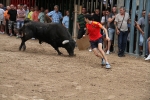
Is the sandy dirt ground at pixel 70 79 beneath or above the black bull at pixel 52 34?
beneath

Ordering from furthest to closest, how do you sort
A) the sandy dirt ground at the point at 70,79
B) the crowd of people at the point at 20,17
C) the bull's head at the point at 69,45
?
the crowd of people at the point at 20,17 < the bull's head at the point at 69,45 < the sandy dirt ground at the point at 70,79

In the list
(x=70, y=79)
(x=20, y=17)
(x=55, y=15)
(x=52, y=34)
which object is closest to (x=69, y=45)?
(x=52, y=34)

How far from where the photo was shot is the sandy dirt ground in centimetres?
660

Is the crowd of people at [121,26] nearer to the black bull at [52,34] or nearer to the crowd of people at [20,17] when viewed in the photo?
the black bull at [52,34]

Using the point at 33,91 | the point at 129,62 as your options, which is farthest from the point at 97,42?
the point at 33,91

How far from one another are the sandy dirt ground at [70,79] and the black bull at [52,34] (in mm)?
846

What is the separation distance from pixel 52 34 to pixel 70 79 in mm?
4243

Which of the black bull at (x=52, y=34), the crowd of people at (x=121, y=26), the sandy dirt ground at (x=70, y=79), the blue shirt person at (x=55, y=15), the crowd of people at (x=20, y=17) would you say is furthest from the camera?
the crowd of people at (x=20, y=17)

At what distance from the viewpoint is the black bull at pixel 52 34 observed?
1178 cm

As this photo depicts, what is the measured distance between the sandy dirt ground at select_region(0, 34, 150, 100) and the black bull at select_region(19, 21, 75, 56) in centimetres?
85

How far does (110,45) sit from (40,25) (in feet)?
8.49

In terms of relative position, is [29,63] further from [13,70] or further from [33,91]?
[33,91]

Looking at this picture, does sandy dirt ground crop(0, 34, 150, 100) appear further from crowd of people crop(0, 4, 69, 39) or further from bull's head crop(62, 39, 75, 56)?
crowd of people crop(0, 4, 69, 39)

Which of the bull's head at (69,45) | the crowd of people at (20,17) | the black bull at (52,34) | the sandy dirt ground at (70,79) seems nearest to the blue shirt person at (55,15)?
the crowd of people at (20,17)
